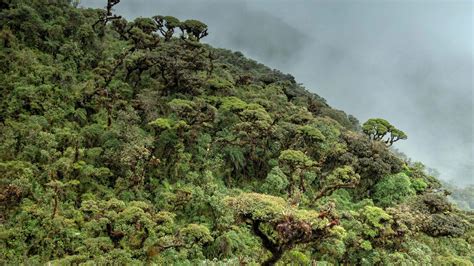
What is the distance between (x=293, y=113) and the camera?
34875mm

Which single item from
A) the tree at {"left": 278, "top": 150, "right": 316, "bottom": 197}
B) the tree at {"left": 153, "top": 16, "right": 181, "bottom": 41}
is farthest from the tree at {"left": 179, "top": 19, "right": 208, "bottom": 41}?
the tree at {"left": 278, "top": 150, "right": 316, "bottom": 197}

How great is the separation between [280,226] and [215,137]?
15672 mm

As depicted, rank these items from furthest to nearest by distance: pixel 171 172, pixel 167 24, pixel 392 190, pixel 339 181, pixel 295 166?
pixel 167 24
pixel 392 190
pixel 339 181
pixel 295 166
pixel 171 172

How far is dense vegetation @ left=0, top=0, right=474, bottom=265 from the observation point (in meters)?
17.7

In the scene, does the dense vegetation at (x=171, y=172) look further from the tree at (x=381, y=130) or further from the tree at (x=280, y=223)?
the tree at (x=381, y=130)

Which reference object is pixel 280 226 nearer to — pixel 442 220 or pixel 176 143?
pixel 176 143

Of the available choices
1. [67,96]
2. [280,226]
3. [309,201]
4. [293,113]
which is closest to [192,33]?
[293,113]

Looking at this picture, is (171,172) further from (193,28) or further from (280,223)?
(193,28)

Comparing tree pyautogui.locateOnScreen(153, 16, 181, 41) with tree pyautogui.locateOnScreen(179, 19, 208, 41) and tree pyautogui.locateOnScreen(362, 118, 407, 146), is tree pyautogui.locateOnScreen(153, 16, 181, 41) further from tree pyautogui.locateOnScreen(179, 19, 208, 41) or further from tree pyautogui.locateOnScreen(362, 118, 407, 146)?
tree pyautogui.locateOnScreen(362, 118, 407, 146)

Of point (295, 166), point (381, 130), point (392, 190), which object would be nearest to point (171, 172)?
point (295, 166)

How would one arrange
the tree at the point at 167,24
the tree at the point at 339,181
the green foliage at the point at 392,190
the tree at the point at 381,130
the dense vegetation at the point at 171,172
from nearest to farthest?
the dense vegetation at the point at 171,172, the tree at the point at 339,181, the green foliage at the point at 392,190, the tree at the point at 381,130, the tree at the point at 167,24

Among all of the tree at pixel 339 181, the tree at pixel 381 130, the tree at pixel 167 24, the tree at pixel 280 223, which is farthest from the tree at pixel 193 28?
the tree at pixel 280 223

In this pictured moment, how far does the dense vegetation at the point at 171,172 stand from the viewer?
58.2ft

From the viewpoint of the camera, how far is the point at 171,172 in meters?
25.2
